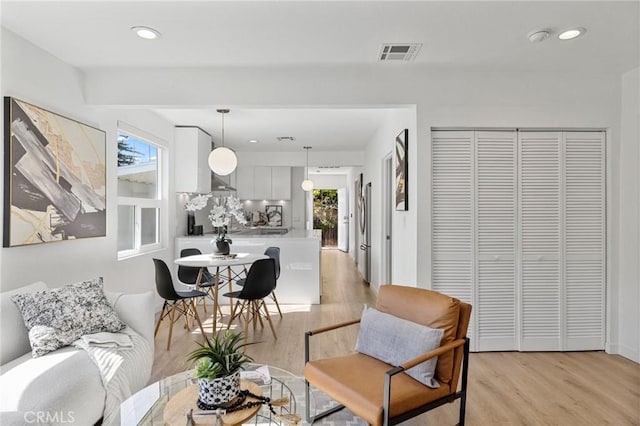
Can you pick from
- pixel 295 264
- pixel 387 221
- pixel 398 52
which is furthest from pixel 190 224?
pixel 398 52

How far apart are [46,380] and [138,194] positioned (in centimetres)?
282

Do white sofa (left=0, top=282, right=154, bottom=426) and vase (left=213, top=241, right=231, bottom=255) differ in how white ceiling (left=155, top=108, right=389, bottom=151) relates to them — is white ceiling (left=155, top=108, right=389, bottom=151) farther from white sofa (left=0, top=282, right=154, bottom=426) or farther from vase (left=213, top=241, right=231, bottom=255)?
white sofa (left=0, top=282, right=154, bottom=426)

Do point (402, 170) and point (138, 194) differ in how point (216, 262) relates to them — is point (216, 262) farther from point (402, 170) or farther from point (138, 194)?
point (402, 170)

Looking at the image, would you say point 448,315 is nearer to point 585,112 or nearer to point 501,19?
point 501,19

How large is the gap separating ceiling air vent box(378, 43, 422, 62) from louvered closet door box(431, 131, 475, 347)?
77cm

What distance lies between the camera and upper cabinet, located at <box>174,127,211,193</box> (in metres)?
5.22

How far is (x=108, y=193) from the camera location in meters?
3.50

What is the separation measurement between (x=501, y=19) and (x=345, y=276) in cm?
558

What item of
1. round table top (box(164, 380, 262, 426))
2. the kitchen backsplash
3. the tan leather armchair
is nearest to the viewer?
round table top (box(164, 380, 262, 426))

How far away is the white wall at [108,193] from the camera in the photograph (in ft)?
8.11

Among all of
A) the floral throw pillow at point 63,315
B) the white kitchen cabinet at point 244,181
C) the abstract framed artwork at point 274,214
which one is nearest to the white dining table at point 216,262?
the floral throw pillow at point 63,315

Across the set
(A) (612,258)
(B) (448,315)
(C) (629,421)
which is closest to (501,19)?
(B) (448,315)

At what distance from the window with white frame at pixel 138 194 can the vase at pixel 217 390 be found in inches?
112

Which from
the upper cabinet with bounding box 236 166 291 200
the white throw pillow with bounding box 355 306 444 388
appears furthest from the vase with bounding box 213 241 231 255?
the upper cabinet with bounding box 236 166 291 200
